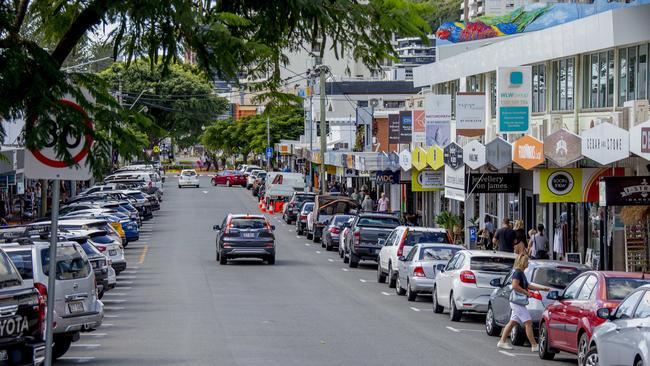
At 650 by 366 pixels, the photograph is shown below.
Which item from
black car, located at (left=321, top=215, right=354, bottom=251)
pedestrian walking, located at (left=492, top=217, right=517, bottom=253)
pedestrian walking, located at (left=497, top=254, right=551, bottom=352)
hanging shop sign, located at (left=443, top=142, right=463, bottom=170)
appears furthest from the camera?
black car, located at (left=321, top=215, right=354, bottom=251)

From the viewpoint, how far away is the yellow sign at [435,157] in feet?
132

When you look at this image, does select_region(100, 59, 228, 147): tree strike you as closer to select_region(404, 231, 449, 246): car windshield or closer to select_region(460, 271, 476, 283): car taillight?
select_region(404, 231, 449, 246): car windshield

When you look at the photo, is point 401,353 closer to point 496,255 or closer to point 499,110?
point 496,255

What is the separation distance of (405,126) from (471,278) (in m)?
25.4

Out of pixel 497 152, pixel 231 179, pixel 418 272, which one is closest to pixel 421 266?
pixel 418 272

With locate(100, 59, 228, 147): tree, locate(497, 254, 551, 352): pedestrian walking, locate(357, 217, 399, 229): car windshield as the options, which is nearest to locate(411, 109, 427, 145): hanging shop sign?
locate(357, 217, 399, 229): car windshield

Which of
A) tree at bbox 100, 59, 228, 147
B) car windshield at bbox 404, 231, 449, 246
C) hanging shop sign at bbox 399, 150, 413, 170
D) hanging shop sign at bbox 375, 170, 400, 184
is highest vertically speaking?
tree at bbox 100, 59, 228, 147

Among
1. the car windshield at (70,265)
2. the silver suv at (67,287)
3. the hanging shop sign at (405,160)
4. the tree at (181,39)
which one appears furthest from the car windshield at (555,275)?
the hanging shop sign at (405,160)

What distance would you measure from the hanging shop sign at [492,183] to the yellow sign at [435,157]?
12.1ft

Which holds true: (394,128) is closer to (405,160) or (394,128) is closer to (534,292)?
(405,160)

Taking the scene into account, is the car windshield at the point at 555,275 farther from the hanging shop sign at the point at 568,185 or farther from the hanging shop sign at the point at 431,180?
the hanging shop sign at the point at 431,180

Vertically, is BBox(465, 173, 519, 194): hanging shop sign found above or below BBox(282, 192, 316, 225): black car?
above

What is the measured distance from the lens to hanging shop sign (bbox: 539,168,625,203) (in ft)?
97.1

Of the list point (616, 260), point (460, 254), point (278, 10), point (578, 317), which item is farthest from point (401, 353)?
point (616, 260)
